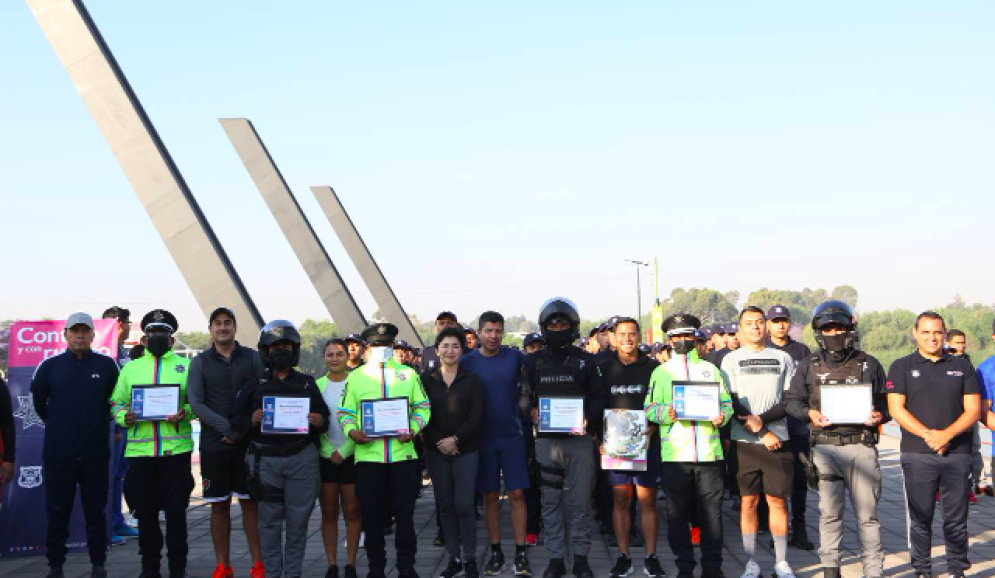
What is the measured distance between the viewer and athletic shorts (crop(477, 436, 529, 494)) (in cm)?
705

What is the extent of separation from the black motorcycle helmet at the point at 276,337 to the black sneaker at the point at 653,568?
10.7 feet

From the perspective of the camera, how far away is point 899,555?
293 inches

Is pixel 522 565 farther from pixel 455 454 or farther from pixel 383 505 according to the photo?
pixel 383 505

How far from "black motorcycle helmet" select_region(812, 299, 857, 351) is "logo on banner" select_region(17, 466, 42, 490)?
723cm

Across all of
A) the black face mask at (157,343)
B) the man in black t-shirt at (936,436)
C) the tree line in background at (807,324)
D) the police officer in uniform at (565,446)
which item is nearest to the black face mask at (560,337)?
the police officer in uniform at (565,446)

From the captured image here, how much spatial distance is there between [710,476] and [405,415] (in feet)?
8.01

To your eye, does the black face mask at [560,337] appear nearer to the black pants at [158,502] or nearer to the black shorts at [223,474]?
the black shorts at [223,474]

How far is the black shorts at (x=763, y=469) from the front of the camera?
665cm

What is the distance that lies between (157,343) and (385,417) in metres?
2.04

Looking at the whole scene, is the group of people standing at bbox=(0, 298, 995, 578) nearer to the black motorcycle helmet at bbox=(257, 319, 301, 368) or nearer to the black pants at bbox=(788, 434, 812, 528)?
the black motorcycle helmet at bbox=(257, 319, 301, 368)

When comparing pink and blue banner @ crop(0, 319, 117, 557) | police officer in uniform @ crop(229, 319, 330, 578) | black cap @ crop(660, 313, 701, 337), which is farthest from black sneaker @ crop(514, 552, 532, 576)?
pink and blue banner @ crop(0, 319, 117, 557)

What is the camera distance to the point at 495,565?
7.05m

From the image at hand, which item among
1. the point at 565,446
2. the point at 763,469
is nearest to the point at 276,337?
the point at 565,446

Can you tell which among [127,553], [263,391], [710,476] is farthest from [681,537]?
[127,553]
